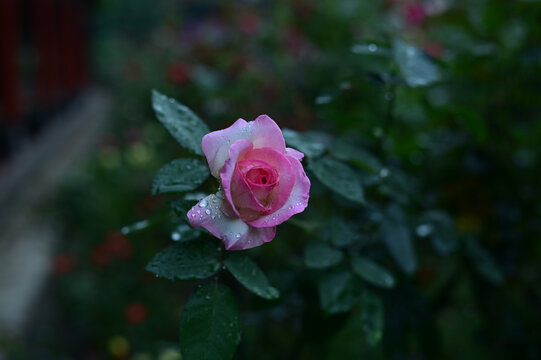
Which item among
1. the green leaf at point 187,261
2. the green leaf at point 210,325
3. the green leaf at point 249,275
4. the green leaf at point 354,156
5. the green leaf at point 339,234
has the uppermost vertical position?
the green leaf at point 187,261

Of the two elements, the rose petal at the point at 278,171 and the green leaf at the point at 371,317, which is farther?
the green leaf at the point at 371,317

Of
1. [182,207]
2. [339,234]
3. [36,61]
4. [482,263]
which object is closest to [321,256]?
[339,234]

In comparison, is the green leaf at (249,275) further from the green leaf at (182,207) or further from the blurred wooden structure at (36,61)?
the blurred wooden structure at (36,61)

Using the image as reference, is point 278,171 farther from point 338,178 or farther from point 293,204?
point 338,178

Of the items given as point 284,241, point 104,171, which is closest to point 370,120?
point 284,241

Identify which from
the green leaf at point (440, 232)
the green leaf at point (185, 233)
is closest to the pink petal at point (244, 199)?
the green leaf at point (185, 233)

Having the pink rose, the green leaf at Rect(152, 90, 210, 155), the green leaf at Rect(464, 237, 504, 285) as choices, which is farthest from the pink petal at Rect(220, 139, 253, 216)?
the green leaf at Rect(464, 237, 504, 285)

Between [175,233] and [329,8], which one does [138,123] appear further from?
[175,233]
